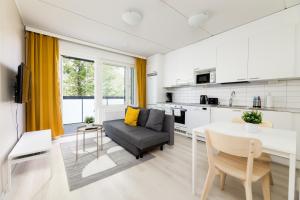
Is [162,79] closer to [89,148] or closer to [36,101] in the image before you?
[89,148]

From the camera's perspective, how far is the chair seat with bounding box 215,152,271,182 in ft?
3.81

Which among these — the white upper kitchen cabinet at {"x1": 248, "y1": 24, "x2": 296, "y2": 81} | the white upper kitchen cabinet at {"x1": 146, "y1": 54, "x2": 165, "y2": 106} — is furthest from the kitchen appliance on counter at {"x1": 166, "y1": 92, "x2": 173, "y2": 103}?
the white upper kitchen cabinet at {"x1": 248, "y1": 24, "x2": 296, "y2": 81}

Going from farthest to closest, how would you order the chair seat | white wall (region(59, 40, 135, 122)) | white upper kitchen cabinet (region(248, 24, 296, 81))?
1. white wall (region(59, 40, 135, 122))
2. white upper kitchen cabinet (region(248, 24, 296, 81))
3. the chair seat

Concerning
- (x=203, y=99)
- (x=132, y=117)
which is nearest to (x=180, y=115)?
(x=203, y=99)

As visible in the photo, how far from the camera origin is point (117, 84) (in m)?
4.54

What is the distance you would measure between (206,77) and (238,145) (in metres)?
2.66

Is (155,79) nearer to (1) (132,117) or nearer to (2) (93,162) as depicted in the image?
(1) (132,117)

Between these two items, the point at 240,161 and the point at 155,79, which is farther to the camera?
the point at 155,79

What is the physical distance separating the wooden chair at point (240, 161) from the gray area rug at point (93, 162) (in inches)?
51.6

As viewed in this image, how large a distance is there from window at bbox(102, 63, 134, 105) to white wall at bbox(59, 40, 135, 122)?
19cm

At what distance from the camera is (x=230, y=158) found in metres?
1.43

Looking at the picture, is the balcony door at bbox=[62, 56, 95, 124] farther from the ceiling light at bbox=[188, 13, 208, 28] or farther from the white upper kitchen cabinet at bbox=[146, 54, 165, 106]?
the ceiling light at bbox=[188, 13, 208, 28]

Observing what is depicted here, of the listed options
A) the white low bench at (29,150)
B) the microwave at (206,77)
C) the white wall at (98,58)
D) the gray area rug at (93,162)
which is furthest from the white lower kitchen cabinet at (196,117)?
the white low bench at (29,150)

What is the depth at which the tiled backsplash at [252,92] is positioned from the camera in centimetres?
240
